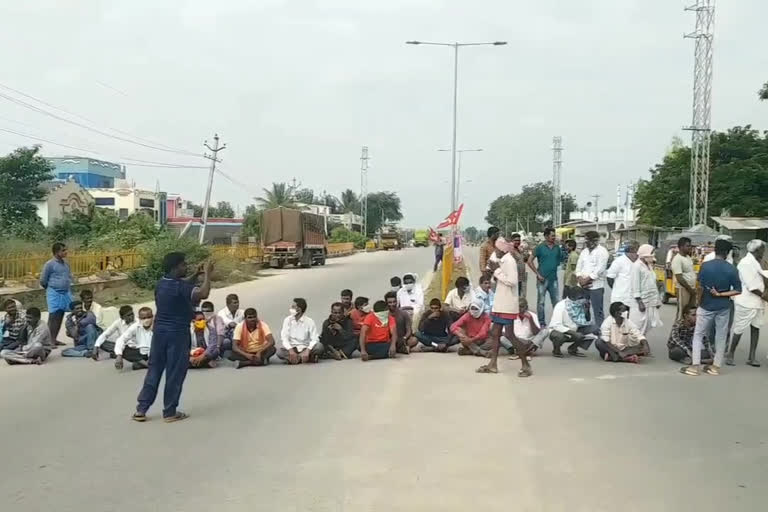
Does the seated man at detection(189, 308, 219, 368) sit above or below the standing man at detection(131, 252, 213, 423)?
below

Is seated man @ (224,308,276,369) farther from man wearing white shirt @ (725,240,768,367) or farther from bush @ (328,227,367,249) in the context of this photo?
bush @ (328,227,367,249)

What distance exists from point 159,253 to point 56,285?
13.0 meters

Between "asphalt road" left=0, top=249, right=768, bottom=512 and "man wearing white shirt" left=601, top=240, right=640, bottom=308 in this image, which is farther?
"man wearing white shirt" left=601, top=240, right=640, bottom=308

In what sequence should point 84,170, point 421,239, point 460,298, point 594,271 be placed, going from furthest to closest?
point 421,239, point 84,170, point 460,298, point 594,271

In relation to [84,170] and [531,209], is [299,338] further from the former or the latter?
[531,209]

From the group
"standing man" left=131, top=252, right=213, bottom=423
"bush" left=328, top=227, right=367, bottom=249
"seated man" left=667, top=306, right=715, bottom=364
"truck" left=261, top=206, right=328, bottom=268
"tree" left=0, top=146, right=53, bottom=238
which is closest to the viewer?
"standing man" left=131, top=252, right=213, bottom=423

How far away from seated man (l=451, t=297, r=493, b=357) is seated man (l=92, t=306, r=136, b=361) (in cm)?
446

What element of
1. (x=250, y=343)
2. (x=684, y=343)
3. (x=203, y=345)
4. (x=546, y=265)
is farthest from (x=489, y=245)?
(x=203, y=345)

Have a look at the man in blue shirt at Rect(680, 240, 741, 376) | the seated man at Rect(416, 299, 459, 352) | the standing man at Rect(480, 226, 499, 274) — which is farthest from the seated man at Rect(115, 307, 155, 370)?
the man in blue shirt at Rect(680, 240, 741, 376)

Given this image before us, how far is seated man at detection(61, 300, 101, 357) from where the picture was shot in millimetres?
10828

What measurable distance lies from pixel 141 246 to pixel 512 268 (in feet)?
65.3

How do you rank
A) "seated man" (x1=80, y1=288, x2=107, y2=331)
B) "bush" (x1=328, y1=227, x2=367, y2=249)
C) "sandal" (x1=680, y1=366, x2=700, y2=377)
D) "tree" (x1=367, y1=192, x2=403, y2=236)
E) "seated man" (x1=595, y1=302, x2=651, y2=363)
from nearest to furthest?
1. "sandal" (x1=680, y1=366, x2=700, y2=377)
2. "seated man" (x1=595, y1=302, x2=651, y2=363)
3. "seated man" (x1=80, y1=288, x2=107, y2=331)
4. "bush" (x1=328, y1=227, x2=367, y2=249)
5. "tree" (x1=367, y1=192, x2=403, y2=236)

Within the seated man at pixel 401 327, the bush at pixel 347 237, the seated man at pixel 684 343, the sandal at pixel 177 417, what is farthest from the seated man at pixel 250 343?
the bush at pixel 347 237

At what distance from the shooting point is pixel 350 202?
123 metres
